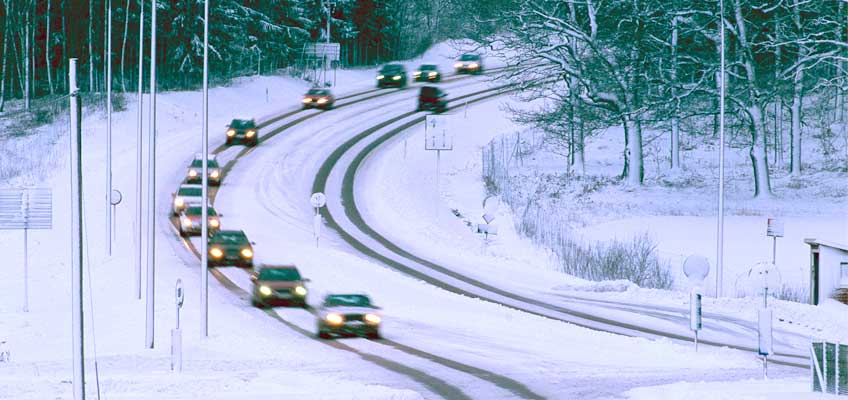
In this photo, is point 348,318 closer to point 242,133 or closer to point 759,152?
point 759,152

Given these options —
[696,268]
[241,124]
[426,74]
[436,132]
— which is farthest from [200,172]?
[696,268]

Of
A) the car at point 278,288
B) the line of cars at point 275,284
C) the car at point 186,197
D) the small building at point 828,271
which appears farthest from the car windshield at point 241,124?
the small building at point 828,271

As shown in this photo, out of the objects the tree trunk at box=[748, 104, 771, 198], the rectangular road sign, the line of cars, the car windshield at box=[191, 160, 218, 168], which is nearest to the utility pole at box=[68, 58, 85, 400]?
the line of cars

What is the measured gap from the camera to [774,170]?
7394 cm

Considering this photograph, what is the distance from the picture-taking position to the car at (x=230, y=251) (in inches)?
1799

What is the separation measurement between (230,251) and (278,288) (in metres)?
8.26

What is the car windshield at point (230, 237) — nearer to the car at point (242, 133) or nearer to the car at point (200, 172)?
the car at point (200, 172)

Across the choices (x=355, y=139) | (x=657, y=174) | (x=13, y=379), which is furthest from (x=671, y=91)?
(x=13, y=379)

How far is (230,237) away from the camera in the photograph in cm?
4597

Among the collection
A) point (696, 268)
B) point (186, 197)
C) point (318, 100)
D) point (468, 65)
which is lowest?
point (696, 268)

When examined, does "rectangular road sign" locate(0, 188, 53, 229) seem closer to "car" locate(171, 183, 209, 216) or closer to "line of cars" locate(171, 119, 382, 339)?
"line of cars" locate(171, 119, 382, 339)

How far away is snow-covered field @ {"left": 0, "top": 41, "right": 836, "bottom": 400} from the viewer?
2353 centimetres

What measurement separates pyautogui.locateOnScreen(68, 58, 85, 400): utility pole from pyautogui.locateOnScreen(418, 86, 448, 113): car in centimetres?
6683

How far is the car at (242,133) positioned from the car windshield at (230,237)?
86.5 ft
